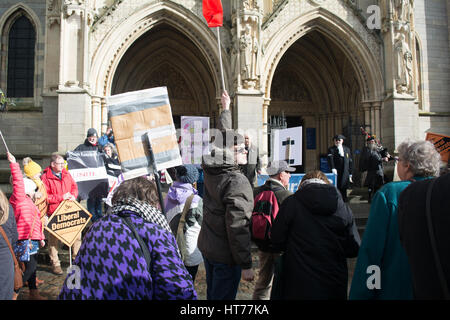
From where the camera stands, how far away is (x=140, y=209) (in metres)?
1.86

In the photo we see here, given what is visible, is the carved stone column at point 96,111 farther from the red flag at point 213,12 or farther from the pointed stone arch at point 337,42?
the red flag at point 213,12

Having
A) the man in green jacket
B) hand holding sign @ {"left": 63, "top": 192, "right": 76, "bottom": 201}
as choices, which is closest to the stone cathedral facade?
hand holding sign @ {"left": 63, "top": 192, "right": 76, "bottom": 201}

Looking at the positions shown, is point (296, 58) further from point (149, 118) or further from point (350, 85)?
point (149, 118)

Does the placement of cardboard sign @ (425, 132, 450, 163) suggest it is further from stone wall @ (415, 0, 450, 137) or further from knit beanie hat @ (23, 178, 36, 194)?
stone wall @ (415, 0, 450, 137)

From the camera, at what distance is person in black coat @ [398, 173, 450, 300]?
60.6 inches

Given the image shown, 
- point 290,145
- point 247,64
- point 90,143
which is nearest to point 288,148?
point 290,145

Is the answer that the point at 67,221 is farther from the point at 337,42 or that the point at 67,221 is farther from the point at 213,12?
the point at 337,42

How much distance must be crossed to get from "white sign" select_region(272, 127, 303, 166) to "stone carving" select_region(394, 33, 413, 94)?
28.4ft

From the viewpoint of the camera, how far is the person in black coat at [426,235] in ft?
5.05

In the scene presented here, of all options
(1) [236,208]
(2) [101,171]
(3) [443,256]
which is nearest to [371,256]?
(3) [443,256]

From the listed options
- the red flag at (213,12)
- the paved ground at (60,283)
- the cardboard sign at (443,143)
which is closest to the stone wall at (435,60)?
the cardboard sign at (443,143)

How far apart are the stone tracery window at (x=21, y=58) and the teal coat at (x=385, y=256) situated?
1331 centimetres

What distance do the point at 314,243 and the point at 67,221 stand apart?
4110 mm

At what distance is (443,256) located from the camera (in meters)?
1.53
